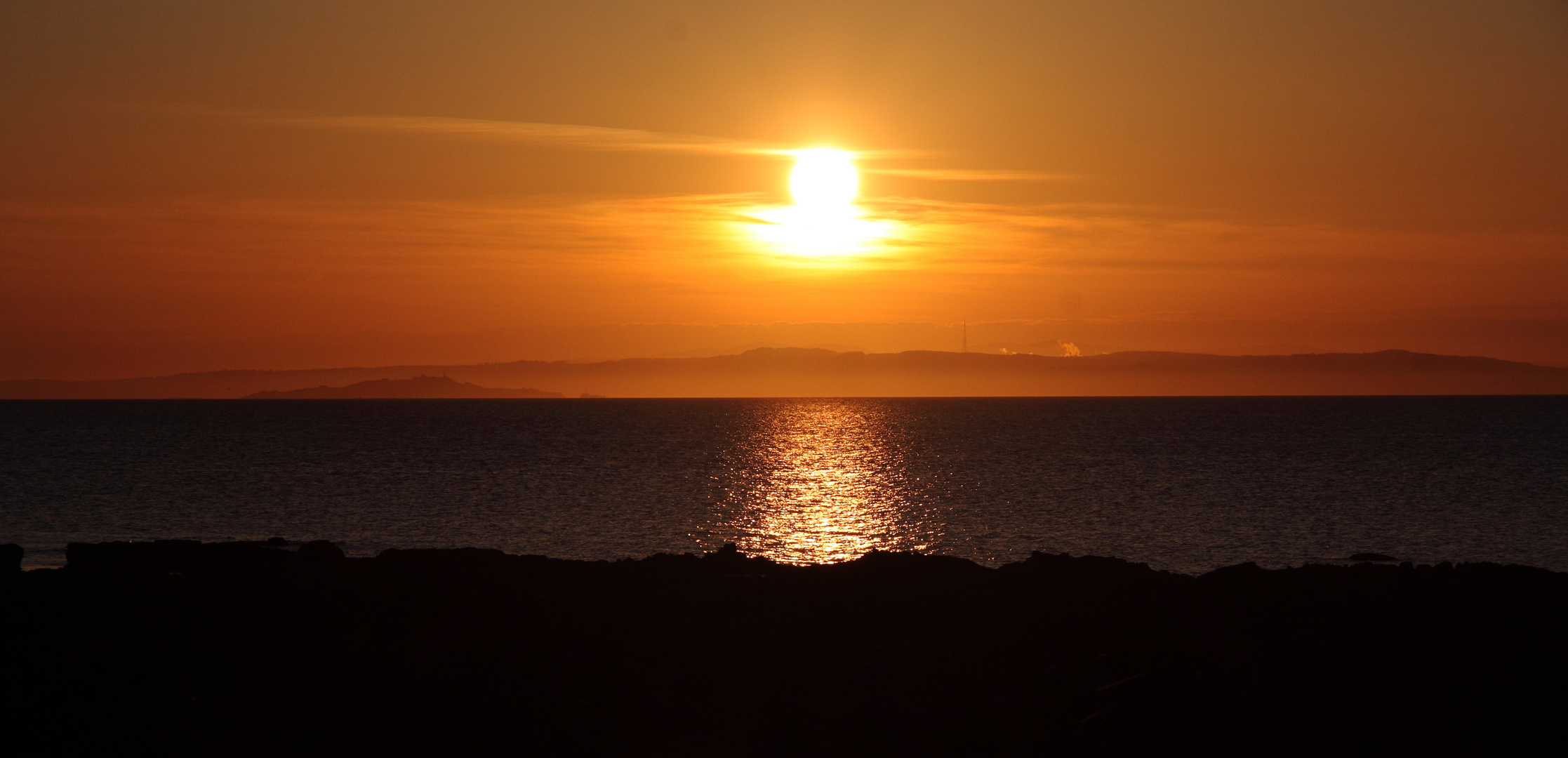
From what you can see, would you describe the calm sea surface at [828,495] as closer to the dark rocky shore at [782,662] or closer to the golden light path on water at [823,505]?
the golden light path on water at [823,505]

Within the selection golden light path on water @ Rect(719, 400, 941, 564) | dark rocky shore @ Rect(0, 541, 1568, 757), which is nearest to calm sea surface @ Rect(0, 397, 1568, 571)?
golden light path on water @ Rect(719, 400, 941, 564)

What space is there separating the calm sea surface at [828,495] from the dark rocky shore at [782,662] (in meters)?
18.5

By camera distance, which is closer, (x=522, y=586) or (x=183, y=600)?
(x=183, y=600)

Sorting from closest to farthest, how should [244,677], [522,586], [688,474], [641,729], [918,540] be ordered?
[641,729], [244,677], [522,586], [918,540], [688,474]

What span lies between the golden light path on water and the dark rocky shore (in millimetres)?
20081

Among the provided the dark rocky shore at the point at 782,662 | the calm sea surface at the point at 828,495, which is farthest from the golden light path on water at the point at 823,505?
the dark rocky shore at the point at 782,662

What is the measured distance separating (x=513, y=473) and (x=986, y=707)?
70.6 meters

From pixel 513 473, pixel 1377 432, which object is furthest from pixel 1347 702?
pixel 1377 432

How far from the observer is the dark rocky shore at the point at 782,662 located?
13.7m

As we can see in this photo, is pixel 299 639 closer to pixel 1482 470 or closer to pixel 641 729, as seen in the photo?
pixel 641 729

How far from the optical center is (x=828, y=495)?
226 ft

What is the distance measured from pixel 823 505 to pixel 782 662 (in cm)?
4624

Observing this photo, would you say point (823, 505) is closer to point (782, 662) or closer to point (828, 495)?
point (828, 495)

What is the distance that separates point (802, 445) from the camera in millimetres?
125062
